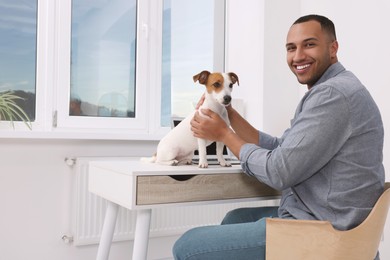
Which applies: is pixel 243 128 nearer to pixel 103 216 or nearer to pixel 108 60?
pixel 103 216

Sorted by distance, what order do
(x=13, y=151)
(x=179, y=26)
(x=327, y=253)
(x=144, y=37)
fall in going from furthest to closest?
(x=179, y=26)
(x=144, y=37)
(x=13, y=151)
(x=327, y=253)

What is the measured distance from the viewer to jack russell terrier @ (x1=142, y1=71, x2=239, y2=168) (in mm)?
1336

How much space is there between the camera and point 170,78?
2.33 m

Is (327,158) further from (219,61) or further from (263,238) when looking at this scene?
Result: (219,61)

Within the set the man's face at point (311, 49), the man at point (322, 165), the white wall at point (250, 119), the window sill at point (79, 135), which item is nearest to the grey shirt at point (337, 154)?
the man at point (322, 165)

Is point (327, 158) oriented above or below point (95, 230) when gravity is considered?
above

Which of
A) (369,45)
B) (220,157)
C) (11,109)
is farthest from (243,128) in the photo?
(11,109)

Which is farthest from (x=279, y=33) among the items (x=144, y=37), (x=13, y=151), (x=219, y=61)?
(x=13, y=151)

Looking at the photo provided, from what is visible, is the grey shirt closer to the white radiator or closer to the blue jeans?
the blue jeans

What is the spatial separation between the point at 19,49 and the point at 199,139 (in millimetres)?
1149

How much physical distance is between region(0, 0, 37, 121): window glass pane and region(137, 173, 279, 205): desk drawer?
1024 mm

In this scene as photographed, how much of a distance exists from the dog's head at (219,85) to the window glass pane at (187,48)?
0.98 metres

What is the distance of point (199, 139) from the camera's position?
1.38m

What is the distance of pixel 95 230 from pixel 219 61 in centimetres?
127
